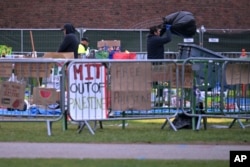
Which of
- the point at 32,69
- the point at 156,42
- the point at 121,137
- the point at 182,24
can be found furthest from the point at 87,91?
the point at 182,24

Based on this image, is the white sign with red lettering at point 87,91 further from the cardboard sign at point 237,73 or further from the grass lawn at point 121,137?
the cardboard sign at point 237,73

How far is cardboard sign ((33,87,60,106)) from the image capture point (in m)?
12.8

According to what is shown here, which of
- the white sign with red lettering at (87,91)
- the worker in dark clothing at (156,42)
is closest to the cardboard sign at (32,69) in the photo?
the white sign with red lettering at (87,91)

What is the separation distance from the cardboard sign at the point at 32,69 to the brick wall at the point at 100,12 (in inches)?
661

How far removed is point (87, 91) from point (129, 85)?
0.78 m

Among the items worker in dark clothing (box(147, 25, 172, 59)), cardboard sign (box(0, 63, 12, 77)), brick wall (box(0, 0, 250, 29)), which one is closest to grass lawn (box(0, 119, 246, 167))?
cardboard sign (box(0, 63, 12, 77))

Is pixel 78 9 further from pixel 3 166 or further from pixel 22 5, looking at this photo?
pixel 3 166

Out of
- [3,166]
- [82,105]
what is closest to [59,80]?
[82,105]

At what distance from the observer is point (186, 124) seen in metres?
13.5

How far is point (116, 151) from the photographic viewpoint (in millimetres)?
10602

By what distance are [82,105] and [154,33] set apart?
4.39m

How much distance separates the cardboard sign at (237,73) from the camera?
13.4 meters

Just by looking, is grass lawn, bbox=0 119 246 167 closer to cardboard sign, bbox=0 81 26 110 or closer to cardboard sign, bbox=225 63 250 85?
cardboard sign, bbox=0 81 26 110

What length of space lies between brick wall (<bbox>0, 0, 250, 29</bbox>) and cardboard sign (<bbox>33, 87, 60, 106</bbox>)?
666 inches
